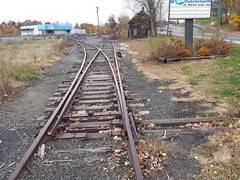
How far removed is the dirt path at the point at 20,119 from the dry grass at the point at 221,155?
2841mm

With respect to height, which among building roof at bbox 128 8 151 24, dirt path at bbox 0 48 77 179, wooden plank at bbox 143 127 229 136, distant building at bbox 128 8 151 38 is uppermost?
building roof at bbox 128 8 151 24

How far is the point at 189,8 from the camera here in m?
18.9

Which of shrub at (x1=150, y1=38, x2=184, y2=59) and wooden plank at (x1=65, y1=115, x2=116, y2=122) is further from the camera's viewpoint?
shrub at (x1=150, y1=38, x2=184, y2=59)

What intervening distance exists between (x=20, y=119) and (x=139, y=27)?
181 feet

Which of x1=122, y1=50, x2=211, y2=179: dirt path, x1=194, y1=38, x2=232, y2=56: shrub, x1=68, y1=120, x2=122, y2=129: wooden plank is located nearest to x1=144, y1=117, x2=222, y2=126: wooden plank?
x1=122, y1=50, x2=211, y2=179: dirt path

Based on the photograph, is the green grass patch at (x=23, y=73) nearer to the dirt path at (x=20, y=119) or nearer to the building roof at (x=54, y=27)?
the dirt path at (x=20, y=119)

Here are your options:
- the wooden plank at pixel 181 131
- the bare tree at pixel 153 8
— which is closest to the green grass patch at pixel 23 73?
the wooden plank at pixel 181 131

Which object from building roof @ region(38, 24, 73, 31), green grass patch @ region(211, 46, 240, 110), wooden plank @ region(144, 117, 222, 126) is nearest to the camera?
wooden plank @ region(144, 117, 222, 126)

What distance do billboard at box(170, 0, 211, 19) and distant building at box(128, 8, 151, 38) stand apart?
41.4 m

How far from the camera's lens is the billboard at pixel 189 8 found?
18.9 metres

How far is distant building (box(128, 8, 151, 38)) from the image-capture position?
60.3 m

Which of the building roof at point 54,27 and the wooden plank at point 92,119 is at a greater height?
the building roof at point 54,27

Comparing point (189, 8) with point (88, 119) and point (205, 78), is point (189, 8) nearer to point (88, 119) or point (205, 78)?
point (205, 78)

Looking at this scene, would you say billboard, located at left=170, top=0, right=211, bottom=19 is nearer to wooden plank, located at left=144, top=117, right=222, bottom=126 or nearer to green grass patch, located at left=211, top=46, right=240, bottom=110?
green grass patch, located at left=211, top=46, right=240, bottom=110
